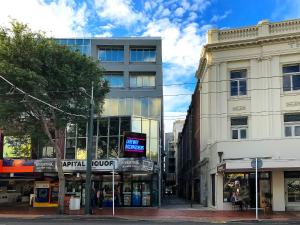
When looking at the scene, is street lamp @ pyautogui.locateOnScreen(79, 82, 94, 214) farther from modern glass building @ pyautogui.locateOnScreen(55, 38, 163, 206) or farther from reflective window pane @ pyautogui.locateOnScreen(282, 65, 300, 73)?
reflective window pane @ pyautogui.locateOnScreen(282, 65, 300, 73)

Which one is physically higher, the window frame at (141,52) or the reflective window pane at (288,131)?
the window frame at (141,52)

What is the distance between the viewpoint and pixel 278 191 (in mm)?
32625

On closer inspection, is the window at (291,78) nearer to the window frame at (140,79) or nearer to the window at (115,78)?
the window frame at (140,79)

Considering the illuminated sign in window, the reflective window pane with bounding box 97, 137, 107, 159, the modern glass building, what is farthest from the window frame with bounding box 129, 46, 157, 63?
the illuminated sign in window

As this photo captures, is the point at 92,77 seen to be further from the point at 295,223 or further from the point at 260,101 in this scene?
the point at 295,223

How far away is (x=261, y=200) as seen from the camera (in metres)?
33.0

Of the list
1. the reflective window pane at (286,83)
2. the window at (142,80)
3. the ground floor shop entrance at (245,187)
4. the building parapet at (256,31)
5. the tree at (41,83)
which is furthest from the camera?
the window at (142,80)

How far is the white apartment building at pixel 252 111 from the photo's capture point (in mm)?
32812

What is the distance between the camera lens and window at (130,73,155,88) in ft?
193

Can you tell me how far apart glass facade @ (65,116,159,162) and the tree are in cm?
705

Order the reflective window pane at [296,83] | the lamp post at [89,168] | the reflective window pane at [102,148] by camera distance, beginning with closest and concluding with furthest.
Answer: the lamp post at [89,168] < the reflective window pane at [296,83] < the reflective window pane at [102,148]

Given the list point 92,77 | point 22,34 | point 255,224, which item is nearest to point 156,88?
point 92,77

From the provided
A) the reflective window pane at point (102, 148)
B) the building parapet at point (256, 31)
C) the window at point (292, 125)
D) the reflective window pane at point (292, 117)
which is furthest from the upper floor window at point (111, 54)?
the window at point (292, 125)

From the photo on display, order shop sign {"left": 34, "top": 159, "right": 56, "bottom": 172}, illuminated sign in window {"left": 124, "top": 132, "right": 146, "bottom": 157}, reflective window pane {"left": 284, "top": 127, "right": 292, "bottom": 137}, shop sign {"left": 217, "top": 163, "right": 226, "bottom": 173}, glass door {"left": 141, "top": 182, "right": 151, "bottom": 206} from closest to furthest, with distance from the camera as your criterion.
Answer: shop sign {"left": 217, "top": 163, "right": 226, "bottom": 173} < reflective window pane {"left": 284, "top": 127, "right": 292, "bottom": 137} < illuminated sign in window {"left": 124, "top": 132, "right": 146, "bottom": 157} < shop sign {"left": 34, "top": 159, "right": 56, "bottom": 172} < glass door {"left": 141, "top": 182, "right": 151, "bottom": 206}
